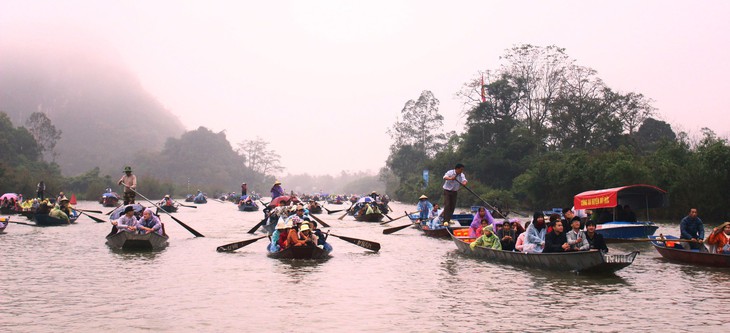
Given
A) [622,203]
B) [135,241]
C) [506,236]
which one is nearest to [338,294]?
[506,236]

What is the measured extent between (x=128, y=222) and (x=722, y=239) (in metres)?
15.5

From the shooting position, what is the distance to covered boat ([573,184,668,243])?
22.2 meters

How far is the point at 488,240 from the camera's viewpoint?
696 inches

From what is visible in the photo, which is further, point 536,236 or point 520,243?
point 520,243

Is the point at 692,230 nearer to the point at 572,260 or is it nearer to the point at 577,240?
the point at 577,240

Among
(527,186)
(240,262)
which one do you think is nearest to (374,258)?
(240,262)

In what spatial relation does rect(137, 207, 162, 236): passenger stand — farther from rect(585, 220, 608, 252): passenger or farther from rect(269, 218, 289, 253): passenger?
rect(585, 220, 608, 252): passenger

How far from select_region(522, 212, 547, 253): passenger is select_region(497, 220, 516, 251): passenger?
1078mm

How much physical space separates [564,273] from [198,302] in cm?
772

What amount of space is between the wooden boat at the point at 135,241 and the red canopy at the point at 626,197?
14.6 m

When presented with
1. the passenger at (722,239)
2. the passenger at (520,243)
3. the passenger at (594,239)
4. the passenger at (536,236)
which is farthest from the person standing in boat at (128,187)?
the passenger at (722,239)

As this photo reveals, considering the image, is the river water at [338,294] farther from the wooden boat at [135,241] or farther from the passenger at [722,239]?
the passenger at [722,239]

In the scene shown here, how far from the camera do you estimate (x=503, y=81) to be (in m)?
65.8

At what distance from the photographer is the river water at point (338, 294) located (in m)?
9.73
